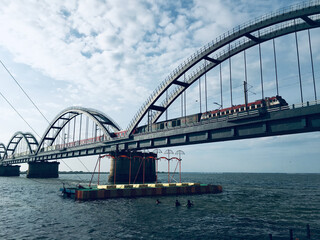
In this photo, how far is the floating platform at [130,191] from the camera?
144ft

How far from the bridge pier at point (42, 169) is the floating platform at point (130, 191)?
300 feet

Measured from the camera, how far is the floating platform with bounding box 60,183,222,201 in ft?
144

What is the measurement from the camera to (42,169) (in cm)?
13000

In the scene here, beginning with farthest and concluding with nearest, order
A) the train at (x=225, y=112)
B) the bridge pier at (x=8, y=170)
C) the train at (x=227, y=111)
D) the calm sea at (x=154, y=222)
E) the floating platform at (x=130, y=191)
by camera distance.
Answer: the bridge pier at (x=8, y=170) < the floating platform at (x=130, y=191) < the train at (x=227, y=111) < the train at (x=225, y=112) < the calm sea at (x=154, y=222)

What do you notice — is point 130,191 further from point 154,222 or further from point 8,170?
point 8,170

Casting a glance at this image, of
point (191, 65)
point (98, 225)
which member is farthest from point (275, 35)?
point (98, 225)

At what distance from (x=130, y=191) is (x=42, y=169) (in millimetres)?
100668

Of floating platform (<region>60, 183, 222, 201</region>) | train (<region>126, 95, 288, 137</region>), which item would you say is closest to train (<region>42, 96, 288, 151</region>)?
train (<region>126, 95, 288, 137</region>)

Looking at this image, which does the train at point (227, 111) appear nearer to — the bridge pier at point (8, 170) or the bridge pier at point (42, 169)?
the bridge pier at point (42, 169)

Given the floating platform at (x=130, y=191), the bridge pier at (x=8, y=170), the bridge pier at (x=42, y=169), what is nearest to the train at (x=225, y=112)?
the floating platform at (x=130, y=191)

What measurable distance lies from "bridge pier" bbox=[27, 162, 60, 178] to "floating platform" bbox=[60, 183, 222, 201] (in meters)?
91.5

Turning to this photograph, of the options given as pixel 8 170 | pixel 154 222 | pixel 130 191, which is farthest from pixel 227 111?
pixel 8 170

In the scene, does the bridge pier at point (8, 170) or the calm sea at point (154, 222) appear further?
the bridge pier at point (8, 170)

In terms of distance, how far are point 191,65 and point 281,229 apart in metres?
35.3
